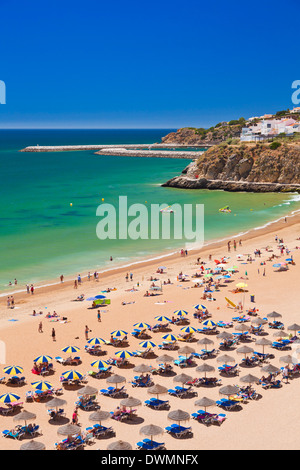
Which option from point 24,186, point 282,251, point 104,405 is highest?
point 24,186

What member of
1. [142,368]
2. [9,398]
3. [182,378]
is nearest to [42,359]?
[9,398]

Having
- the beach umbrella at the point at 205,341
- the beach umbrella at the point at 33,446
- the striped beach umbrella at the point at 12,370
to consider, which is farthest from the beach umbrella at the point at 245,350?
the beach umbrella at the point at 33,446

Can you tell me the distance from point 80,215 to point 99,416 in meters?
47.9

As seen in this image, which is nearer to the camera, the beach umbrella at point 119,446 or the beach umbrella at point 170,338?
the beach umbrella at point 119,446

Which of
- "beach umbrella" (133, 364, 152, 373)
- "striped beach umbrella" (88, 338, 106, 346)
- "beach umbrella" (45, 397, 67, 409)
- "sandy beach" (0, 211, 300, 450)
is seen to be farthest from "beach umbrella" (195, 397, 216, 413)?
"striped beach umbrella" (88, 338, 106, 346)

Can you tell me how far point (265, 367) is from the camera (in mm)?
19531

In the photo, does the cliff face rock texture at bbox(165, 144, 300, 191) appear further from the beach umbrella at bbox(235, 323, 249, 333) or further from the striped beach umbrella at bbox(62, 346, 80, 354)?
the striped beach umbrella at bbox(62, 346, 80, 354)

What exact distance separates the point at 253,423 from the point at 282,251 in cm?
2701

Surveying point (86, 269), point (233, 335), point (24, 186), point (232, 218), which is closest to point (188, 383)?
point (233, 335)

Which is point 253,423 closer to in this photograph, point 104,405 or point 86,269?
point 104,405

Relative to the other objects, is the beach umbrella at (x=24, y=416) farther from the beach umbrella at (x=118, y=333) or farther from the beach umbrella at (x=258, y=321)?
the beach umbrella at (x=258, y=321)

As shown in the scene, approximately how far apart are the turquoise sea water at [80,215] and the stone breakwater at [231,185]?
3445mm

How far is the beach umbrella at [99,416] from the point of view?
52.5 feet

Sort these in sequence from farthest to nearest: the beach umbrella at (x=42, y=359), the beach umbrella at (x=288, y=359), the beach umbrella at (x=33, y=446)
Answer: the beach umbrella at (x=42, y=359)
the beach umbrella at (x=288, y=359)
the beach umbrella at (x=33, y=446)
